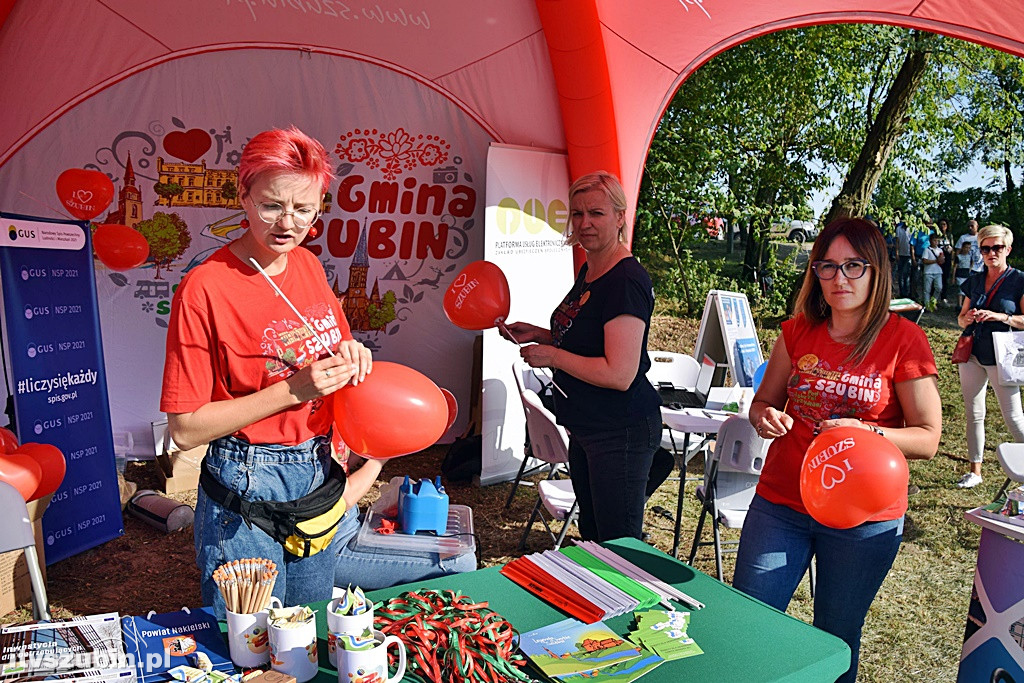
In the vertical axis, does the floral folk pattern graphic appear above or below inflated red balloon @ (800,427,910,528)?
above

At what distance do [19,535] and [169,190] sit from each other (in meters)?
3.41

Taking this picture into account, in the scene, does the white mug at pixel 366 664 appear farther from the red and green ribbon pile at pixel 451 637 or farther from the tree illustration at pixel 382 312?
the tree illustration at pixel 382 312

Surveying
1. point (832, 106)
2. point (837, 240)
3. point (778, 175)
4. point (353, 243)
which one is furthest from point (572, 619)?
point (832, 106)

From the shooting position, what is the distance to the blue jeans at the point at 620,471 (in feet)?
7.93

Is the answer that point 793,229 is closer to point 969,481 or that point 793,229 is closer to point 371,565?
point 969,481

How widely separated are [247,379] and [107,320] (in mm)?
4061

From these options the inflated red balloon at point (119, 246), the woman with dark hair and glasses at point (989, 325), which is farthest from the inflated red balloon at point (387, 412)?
the woman with dark hair and glasses at point (989, 325)

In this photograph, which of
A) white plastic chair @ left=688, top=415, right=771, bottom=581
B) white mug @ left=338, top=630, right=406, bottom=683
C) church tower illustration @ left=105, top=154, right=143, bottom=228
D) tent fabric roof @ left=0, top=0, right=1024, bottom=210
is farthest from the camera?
church tower illustration @ left=105, top=154, right=143, bottom=228

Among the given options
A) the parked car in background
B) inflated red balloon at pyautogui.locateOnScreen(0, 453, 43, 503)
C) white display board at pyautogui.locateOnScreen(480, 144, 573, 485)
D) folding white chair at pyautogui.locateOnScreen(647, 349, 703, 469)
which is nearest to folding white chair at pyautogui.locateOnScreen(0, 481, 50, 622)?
inflated red balloon at pyautogui.locateOnScreen(0, 453, 43, 503)

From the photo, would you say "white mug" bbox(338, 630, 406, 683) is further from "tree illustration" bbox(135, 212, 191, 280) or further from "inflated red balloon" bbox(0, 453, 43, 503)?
"tree illustration" bbox(135, 212, 191, 280)

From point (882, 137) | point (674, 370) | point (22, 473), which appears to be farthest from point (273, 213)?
point (882, 137)

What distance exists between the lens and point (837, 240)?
2.03 meters

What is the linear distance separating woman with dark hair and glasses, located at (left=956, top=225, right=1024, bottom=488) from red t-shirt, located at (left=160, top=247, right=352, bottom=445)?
4.67m

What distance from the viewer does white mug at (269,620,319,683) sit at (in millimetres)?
1358
